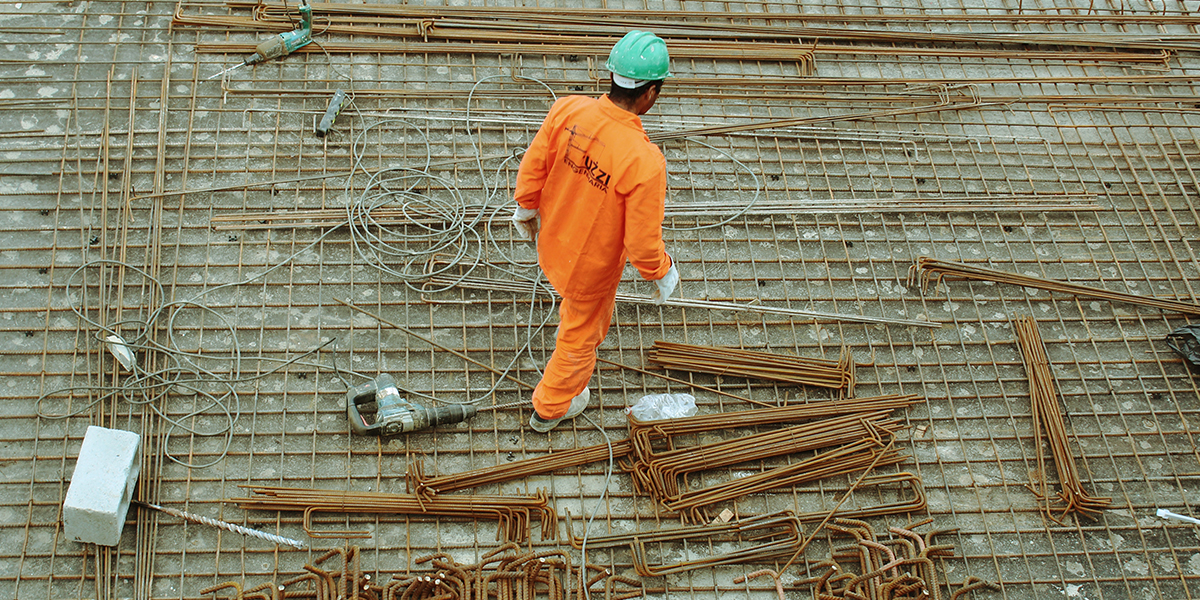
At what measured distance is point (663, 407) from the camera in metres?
4.76

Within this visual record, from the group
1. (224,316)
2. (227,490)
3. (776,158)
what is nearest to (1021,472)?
(776,158)

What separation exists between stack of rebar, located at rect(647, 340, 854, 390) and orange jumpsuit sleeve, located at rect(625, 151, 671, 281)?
3.98 ft

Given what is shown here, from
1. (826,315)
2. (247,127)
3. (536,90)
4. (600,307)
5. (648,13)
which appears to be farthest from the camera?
(648,13)

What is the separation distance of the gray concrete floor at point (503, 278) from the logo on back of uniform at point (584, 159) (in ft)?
4.52

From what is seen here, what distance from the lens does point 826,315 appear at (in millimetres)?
5145

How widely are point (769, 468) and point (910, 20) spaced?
402 cm

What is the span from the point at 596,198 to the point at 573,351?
2.69 ft

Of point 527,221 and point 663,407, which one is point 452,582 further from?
point 527,221

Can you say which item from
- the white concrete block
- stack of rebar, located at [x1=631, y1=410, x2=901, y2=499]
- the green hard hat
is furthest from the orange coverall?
the white concrete block

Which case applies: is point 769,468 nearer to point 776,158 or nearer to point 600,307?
point 600,307

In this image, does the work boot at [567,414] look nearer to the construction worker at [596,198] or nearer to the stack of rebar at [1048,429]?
the construction worker at [596,198]

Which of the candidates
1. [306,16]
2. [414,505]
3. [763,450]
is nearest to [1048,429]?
[763,450]

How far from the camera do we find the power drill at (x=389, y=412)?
443cm

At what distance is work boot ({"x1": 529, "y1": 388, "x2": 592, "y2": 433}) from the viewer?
15.0 feet
